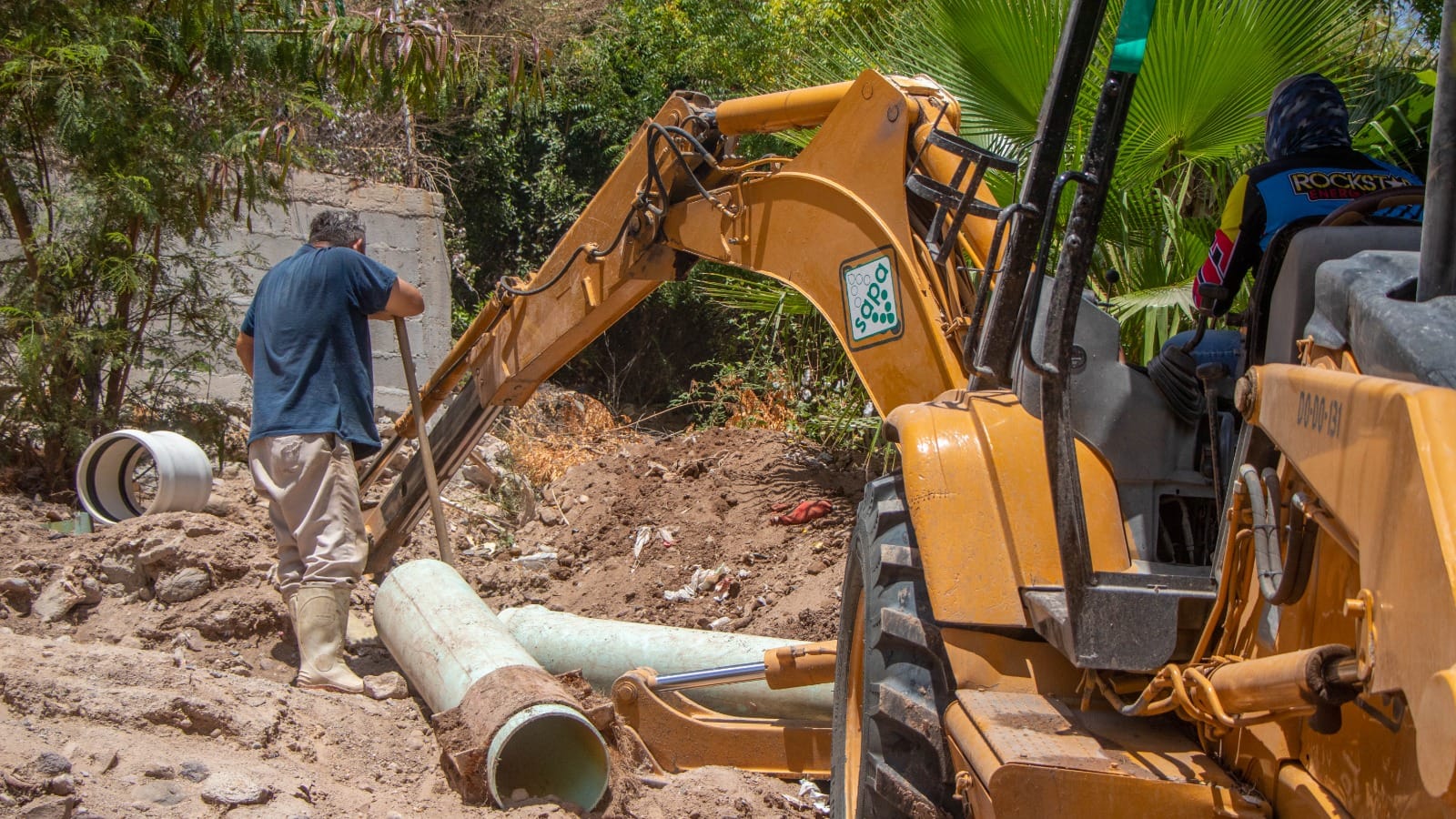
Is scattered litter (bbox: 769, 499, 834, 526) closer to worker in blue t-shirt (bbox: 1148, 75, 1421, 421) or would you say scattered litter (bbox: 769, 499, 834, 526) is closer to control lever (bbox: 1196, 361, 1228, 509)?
worker in blue t-shirt (bbox: 1148, 75, 1421, 421)

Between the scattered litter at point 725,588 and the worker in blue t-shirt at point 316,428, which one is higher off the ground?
the worker in blue t-shirt at point 316,428

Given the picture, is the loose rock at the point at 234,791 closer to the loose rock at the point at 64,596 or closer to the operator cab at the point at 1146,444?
the operator cab at the point at 1146,444

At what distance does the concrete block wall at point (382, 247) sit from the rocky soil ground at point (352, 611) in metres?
0.81

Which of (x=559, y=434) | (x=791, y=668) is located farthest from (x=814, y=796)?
(x=559, y=434)

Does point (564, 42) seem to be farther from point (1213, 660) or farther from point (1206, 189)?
point (1213, 660)

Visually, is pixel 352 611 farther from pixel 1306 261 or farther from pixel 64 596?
pixel 1306 261

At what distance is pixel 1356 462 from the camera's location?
1834 mm

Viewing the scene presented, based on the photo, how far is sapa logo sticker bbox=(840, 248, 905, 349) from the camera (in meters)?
3.81

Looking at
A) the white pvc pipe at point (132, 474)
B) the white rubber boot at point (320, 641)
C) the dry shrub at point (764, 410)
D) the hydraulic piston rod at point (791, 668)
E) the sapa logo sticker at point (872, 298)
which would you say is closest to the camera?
the sapa logo sticker at point (872, 298)

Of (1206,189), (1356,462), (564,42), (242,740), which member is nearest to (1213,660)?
(1356,462)

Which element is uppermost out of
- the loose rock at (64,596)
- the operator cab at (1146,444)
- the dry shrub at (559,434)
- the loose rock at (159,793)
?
the operator cab at (1146,444)

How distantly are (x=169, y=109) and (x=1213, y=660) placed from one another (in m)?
6.79

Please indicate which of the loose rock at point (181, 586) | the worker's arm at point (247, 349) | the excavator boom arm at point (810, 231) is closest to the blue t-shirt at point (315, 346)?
the worker's arm at point (247, 349)

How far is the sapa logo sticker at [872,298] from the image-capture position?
3809 mm
